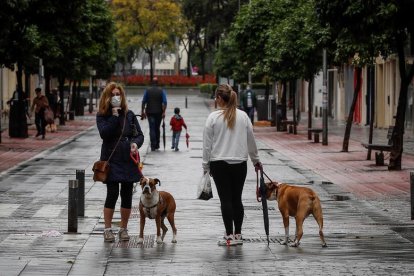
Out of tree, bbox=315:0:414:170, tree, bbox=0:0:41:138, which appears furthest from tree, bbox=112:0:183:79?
tree, bbox=315:0:414:170

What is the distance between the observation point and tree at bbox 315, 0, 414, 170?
24.1 metres

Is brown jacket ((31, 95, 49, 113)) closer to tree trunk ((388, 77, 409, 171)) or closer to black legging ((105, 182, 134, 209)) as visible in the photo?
tree trunk ((388, 77, 409, 171))

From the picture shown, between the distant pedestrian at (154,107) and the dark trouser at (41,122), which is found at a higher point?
the distant pedestrian at (154,107)

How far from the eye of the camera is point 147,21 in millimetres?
130875

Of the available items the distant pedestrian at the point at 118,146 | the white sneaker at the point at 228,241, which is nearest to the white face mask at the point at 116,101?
the distant pedestrian at the point at 118,146

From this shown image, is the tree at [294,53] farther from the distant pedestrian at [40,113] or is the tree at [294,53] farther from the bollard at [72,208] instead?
the bollard at [72,208]

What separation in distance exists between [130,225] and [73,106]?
171 feet

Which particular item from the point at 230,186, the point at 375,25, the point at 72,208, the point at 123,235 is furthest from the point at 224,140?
the point at 375,25

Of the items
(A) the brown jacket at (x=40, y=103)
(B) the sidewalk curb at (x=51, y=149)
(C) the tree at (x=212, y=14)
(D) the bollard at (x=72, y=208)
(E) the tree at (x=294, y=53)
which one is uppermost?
(C) the tree at (x=212, y=14)

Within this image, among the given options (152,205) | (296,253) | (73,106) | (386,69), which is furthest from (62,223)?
(73,106)

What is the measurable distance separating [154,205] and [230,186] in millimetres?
830

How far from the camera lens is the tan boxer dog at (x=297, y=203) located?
44.9 feet

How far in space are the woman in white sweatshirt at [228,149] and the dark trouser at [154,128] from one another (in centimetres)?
2078

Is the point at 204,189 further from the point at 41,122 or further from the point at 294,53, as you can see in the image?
the point at 294,53
